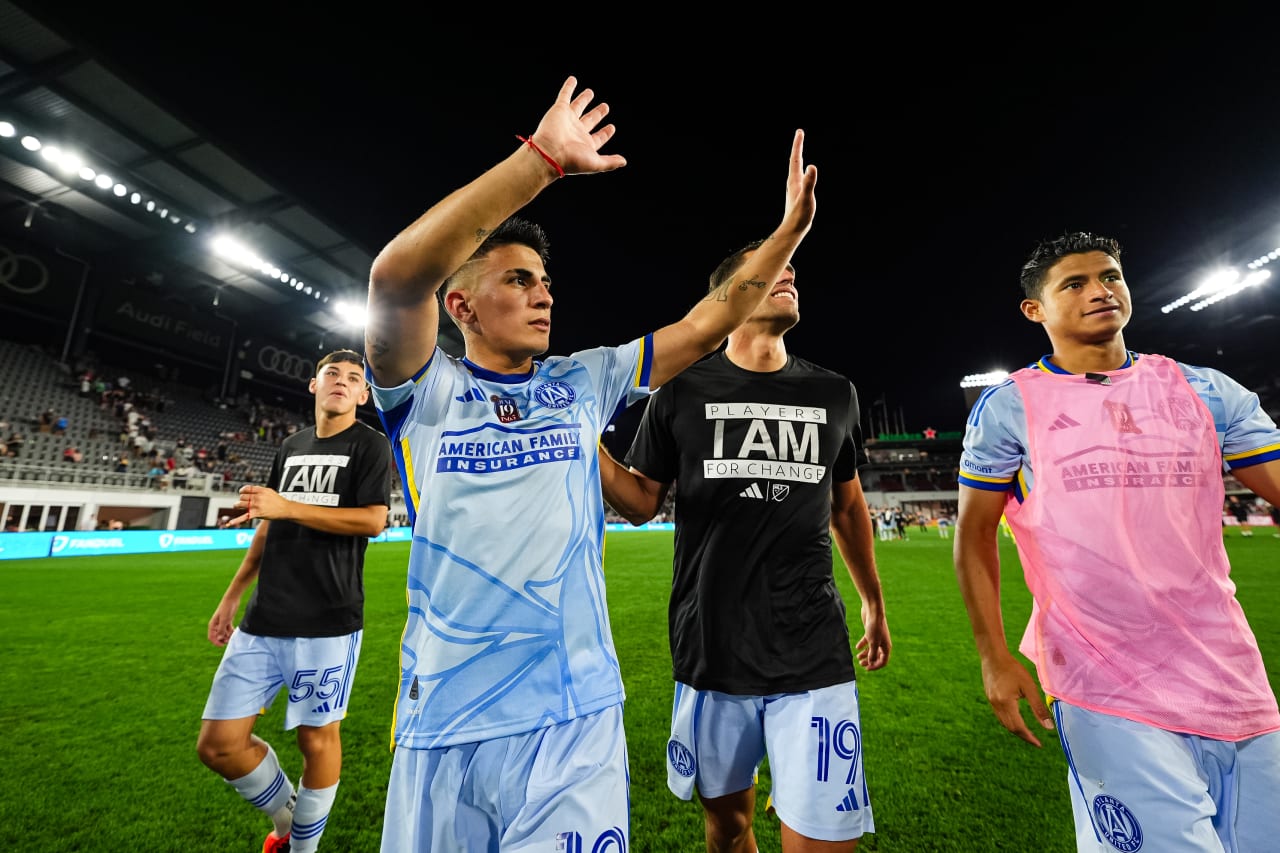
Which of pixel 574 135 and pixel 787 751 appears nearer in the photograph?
pixel 574 135

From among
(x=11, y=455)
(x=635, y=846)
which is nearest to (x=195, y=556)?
(x=11, y=455)

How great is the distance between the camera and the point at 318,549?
3.33m

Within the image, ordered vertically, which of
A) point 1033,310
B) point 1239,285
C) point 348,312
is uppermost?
point 1239,285

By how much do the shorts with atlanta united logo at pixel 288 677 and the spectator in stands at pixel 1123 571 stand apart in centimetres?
332

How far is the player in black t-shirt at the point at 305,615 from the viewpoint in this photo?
9.52 ft

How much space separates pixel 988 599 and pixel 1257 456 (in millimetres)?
1023

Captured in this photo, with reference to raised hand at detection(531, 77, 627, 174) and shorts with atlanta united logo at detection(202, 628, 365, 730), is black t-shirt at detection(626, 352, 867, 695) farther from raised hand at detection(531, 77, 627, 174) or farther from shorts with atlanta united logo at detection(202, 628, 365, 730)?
shorts with atlanta united logo at detection(202, 628, 365, 730)

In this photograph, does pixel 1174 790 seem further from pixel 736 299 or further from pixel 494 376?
pixel 494 376

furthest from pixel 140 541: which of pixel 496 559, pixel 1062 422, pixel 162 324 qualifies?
pixel 1062 422

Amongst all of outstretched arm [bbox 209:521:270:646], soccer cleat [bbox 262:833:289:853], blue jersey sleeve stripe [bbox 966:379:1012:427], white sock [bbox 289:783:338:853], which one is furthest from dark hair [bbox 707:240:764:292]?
soccer cleat [bbox 262:833:289:853]

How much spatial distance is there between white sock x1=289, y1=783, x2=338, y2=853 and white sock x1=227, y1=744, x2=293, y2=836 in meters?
0.10

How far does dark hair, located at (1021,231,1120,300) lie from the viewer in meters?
2.26

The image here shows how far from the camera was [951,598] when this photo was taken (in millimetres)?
9430

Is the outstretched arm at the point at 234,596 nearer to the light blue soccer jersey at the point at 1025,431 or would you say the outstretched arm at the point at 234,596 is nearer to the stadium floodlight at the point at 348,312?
the light blue soccer jersey at the point at 1025,431
